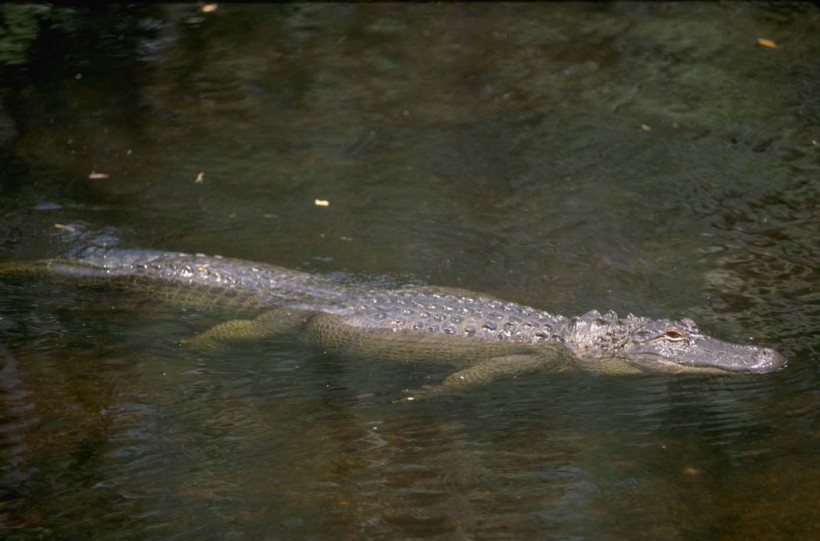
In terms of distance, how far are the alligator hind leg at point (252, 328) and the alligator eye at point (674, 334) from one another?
2.18m

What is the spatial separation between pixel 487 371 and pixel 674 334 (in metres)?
1.10

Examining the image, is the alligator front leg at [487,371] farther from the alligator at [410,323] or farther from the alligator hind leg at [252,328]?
the alligator hind leg at [252,328]

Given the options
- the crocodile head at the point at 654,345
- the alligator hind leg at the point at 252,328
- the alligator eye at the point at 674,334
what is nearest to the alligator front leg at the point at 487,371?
the crocodile head at the point at 654,345

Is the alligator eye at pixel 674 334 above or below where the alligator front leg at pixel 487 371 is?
above

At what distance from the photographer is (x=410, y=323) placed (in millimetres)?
5988

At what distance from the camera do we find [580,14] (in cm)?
1080

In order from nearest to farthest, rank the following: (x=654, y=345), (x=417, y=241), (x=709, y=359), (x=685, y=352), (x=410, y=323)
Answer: (x=709, y=359), (x=685, y=352), (x=654, y=345), (x=410, y=323), (x=417, y=241)

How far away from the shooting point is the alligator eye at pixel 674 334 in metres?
5.64

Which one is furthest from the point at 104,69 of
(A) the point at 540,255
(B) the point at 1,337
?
(A) the point at 540,255

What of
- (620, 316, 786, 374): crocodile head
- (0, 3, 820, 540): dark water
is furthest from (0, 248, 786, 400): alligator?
(0, 3, 820, 540): dark water

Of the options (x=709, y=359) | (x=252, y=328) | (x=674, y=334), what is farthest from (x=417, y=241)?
(x=709, y=359)

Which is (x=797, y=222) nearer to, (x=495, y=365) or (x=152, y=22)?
(x=495, y=365)

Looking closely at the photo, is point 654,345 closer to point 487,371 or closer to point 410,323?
point 487,371

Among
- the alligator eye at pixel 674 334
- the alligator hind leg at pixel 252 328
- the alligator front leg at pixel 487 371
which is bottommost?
the alligator front leg at pixel 487 371
